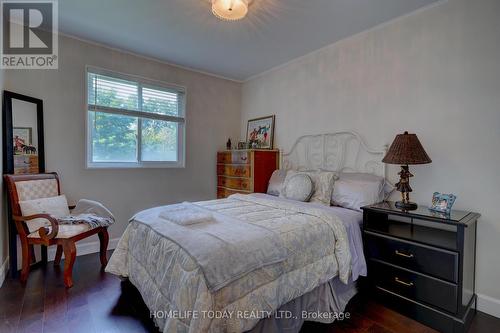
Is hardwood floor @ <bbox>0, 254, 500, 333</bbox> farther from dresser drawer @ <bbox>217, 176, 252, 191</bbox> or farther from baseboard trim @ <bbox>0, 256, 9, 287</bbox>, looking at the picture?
dresser drawer @ <bbox>217, 176, 252, 191</bbox>

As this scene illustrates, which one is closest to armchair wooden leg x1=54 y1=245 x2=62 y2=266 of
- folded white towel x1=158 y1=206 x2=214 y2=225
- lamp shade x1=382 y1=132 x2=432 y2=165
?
folded white towel x1=158 y1=206 x2=214 y2=225

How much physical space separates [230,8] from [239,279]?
6.49ft

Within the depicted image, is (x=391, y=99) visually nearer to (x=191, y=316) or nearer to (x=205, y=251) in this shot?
(x=205, y=251)

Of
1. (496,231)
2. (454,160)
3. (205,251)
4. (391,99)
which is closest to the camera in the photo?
(205,251)

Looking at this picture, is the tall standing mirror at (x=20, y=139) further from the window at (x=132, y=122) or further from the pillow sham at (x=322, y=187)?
the pillow sham at (x=322, y=187)

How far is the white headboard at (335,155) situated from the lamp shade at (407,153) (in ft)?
1.72

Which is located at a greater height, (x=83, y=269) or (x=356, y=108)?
(x=356, y=108)

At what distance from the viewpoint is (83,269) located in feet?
8.75

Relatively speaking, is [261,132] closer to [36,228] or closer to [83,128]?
[83,128]

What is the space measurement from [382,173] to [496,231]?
3.13 ft

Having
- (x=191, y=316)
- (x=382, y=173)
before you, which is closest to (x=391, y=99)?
(x=382, y=173)

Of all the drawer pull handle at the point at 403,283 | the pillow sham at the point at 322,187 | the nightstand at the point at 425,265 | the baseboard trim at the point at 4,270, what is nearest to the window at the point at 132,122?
the baseboard trim at the point at 4,270

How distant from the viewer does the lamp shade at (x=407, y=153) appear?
2037 mm

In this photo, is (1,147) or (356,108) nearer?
(1,147)
